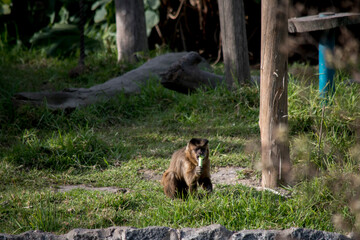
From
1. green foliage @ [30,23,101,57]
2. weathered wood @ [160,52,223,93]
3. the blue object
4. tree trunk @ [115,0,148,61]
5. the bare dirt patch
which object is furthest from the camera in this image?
green foliage @ [30,23,101,57]

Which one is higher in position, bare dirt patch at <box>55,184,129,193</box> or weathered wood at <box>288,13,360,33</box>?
weathered wood at <box>288,13,360,33</box>

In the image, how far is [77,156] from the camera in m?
6.00

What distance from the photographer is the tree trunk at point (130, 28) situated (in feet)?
30.7

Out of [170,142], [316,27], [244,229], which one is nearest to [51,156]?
[170,142]

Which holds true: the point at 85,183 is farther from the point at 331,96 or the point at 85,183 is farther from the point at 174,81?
the point at 331,96

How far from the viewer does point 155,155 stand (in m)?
6.23

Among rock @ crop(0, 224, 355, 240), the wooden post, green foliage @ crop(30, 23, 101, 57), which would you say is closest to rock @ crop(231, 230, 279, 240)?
rock @ crop(0, 224, 355, 240)

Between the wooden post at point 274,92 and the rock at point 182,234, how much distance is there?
108cm

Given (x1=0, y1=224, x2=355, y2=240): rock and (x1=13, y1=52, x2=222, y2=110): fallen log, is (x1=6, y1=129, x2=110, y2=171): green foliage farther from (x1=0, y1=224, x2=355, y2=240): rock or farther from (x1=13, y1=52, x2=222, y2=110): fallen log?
(x1=0, y1=224, x2=355, y2=240): rock

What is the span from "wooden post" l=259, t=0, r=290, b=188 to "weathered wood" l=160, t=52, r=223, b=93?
8.52ft

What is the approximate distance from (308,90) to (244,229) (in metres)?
3.03

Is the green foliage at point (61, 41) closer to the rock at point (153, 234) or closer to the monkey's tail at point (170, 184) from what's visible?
the monkey's tail at point (170, 184)

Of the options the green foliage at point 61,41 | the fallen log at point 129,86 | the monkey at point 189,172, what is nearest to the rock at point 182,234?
the monkey at point 189,172

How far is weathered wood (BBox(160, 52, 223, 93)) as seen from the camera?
719 cm
